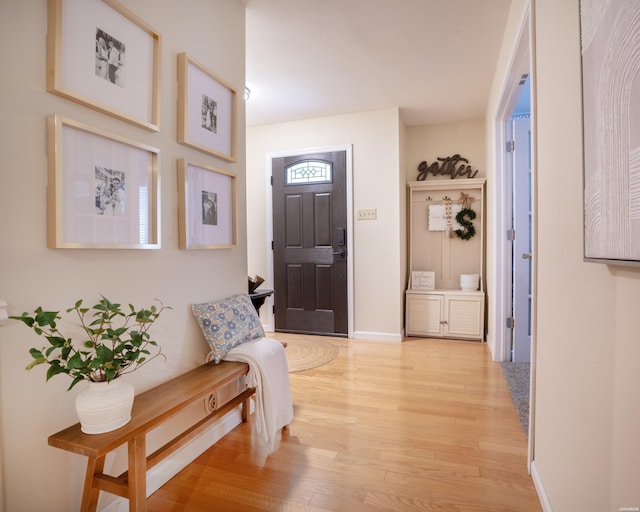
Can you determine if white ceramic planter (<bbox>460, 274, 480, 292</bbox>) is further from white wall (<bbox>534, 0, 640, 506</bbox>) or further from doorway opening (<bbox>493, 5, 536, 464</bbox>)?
white wall (<bbox>534, 0, 640, 506</bbox>)

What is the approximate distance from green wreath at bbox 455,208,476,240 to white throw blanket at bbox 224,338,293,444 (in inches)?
122

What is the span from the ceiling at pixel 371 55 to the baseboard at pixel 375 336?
2449 millimetres

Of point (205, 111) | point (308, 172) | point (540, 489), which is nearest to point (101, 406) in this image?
point (205, 111)

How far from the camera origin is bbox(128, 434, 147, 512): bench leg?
46.2 inches

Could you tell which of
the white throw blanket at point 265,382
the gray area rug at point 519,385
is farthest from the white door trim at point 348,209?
the white throw blanket at point 265,382

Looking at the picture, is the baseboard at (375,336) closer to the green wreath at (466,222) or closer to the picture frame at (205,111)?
the green wreath at (466,222)

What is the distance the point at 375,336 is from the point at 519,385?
1.64 metres

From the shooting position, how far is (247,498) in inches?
59.1

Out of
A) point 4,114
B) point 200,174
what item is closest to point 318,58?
point 200,174

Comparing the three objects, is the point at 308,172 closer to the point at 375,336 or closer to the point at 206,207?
the point at 375,336

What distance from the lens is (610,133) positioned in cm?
78

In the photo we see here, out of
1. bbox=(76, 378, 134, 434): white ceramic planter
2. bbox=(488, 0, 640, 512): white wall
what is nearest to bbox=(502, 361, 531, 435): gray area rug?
bbox=(488, 0, 640, 512): white wall

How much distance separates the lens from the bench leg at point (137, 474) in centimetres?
117

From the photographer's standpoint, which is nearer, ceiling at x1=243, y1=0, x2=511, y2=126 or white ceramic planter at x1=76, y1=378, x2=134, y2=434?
white ceramic planter at x1=76, y1=378, x2=134, y2=434
